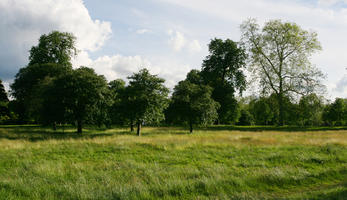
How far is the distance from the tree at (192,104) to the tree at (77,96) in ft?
32.6

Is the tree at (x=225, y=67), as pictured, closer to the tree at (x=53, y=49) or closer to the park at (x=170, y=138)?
the park at (x=170, y=138)

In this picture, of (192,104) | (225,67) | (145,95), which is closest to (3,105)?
(145,95)

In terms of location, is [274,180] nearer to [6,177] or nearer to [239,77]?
[6,177]

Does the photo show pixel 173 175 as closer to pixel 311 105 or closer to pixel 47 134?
pixel 47 134

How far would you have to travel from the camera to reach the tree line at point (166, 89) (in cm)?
2617

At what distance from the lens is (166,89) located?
27.0 meters

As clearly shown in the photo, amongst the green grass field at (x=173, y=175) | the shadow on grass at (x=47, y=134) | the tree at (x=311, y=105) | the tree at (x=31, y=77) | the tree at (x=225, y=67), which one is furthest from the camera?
the tree at (x=225, y=67)

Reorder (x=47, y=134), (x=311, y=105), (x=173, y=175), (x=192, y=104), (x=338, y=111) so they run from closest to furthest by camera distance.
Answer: (x=173, y=175), (x=47, y=134), (x=192, y=104), (x=311, y=105), (x=338, y=111)

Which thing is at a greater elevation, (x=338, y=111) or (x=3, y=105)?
(x=3, y=105)

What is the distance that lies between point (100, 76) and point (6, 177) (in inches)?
824

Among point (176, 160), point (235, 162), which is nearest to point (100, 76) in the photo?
point (176, 160)

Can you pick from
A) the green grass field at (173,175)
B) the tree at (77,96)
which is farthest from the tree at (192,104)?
the green grass field at (173,175)

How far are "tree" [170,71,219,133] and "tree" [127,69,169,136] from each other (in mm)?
4051

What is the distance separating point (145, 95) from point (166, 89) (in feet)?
9.72
